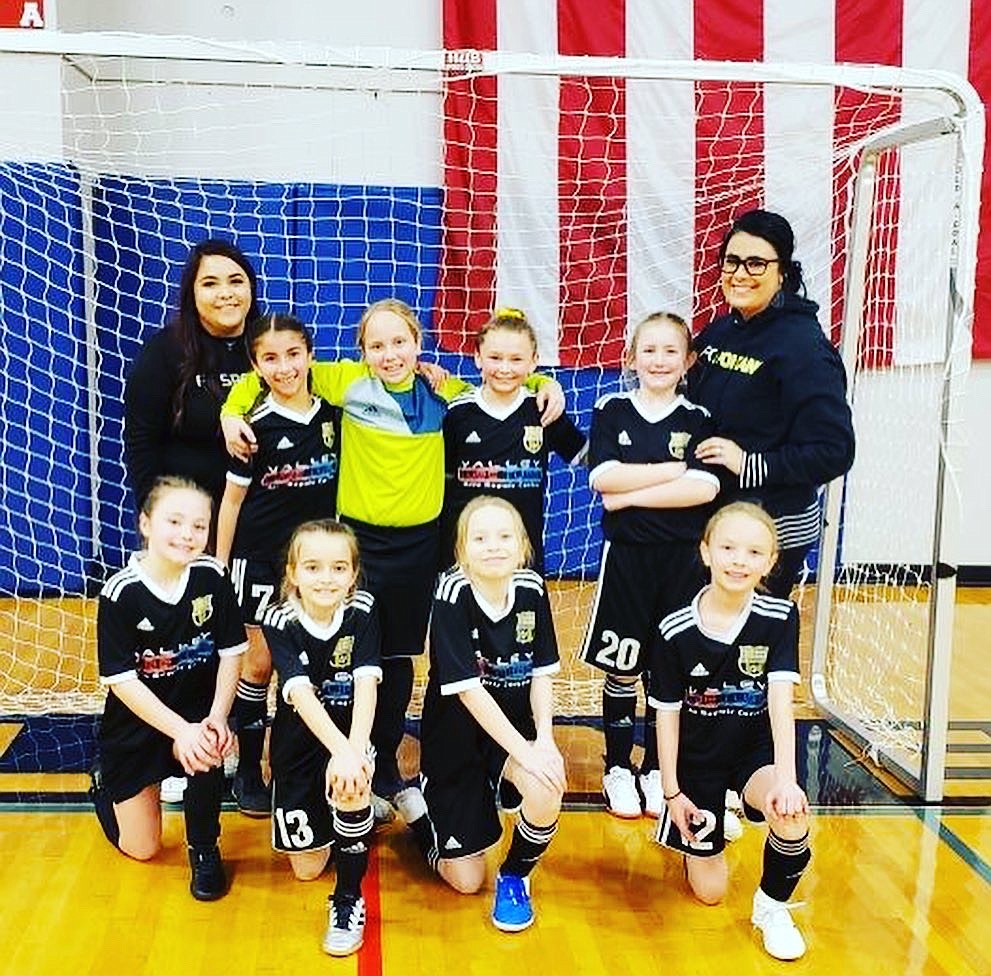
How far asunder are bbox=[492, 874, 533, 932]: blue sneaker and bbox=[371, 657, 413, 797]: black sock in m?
0.53

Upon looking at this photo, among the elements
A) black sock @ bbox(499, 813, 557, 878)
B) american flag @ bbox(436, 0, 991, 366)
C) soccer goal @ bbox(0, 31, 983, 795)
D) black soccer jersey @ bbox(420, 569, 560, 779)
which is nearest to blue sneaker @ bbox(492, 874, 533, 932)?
black sock @ bbox(499, 813, 557, 878)

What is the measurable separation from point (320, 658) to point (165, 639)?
1.18ft

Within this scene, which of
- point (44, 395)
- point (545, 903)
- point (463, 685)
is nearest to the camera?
point (463, 685)

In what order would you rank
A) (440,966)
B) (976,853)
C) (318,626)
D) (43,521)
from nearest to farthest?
(440,966), (318,626), (976,853), (43,521)

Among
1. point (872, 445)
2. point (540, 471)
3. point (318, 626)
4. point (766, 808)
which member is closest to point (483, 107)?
point (872, 445)

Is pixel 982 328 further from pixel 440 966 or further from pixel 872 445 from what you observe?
pixel 440 966

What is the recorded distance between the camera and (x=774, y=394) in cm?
289

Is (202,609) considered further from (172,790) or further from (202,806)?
(172,790)

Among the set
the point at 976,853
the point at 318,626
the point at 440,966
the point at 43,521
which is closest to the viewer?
the point at 440,966

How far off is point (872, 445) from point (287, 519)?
3.20m

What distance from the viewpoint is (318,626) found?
8.51 ft

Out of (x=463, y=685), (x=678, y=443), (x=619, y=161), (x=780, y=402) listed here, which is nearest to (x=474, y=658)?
(x=463, y=685)

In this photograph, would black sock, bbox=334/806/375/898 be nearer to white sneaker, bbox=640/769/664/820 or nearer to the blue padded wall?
white sneaker, bbox=640/769/664/820

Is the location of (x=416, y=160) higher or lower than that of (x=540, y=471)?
higher
